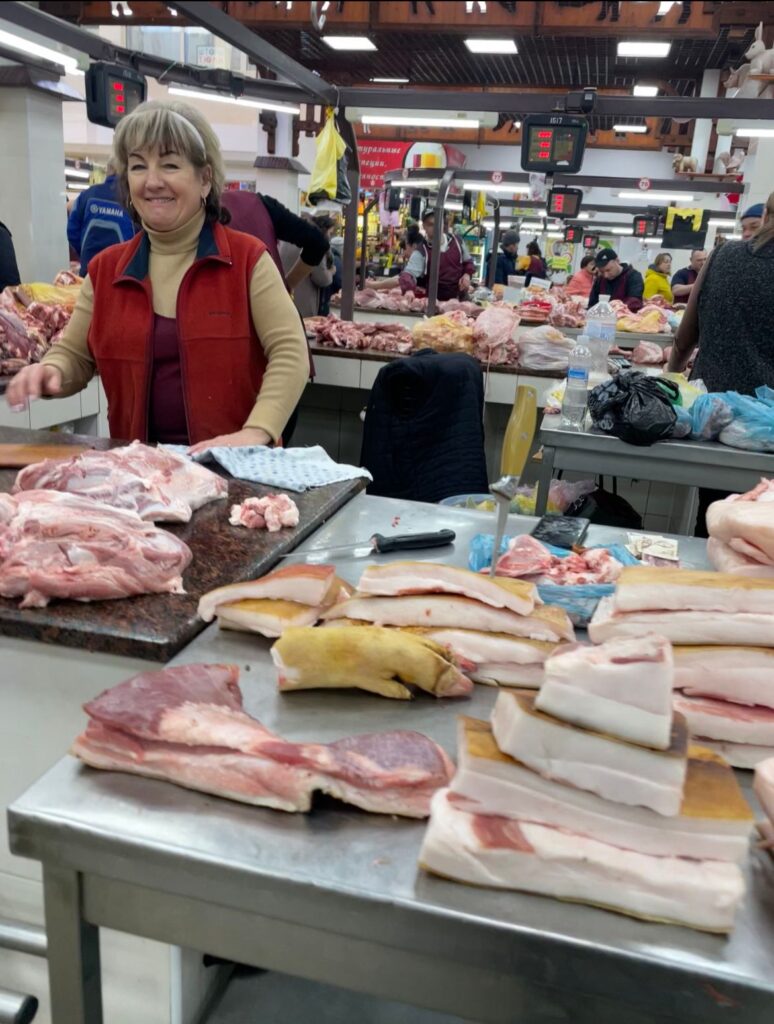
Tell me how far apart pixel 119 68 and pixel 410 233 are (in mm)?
5142

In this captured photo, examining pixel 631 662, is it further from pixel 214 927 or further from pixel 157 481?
pixel 157 481

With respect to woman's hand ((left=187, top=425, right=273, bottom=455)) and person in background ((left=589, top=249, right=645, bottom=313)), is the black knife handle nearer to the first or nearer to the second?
woman's hand ((left=187, top=425, right=273, bottom=455))

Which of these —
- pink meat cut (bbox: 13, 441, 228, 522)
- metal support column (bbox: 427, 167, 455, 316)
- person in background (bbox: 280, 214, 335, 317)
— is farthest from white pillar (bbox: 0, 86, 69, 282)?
pink meat cut (bbox: 13, 441, 228, 522)

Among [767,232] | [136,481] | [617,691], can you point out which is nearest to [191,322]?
[136,481]

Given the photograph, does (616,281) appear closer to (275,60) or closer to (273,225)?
(275,60)

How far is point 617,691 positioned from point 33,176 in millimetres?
8590

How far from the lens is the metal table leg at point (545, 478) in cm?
374

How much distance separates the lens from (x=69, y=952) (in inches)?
44.2

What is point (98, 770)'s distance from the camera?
1.15 m

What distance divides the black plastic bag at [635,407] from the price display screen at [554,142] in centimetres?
284

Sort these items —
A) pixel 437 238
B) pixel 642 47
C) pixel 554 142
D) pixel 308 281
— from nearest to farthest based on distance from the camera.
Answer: pixel 554 142 → pixel 308 281 → pixel 437 238 → pixel 642 47

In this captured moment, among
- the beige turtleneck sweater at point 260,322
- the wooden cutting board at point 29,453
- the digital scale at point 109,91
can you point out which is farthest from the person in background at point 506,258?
the wooden cutting board at point 29,453

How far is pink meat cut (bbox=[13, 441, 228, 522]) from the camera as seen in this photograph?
6.42 feet

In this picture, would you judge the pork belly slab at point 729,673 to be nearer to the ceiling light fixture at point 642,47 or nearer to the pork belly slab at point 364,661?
the pork belly slab at point 364,661
